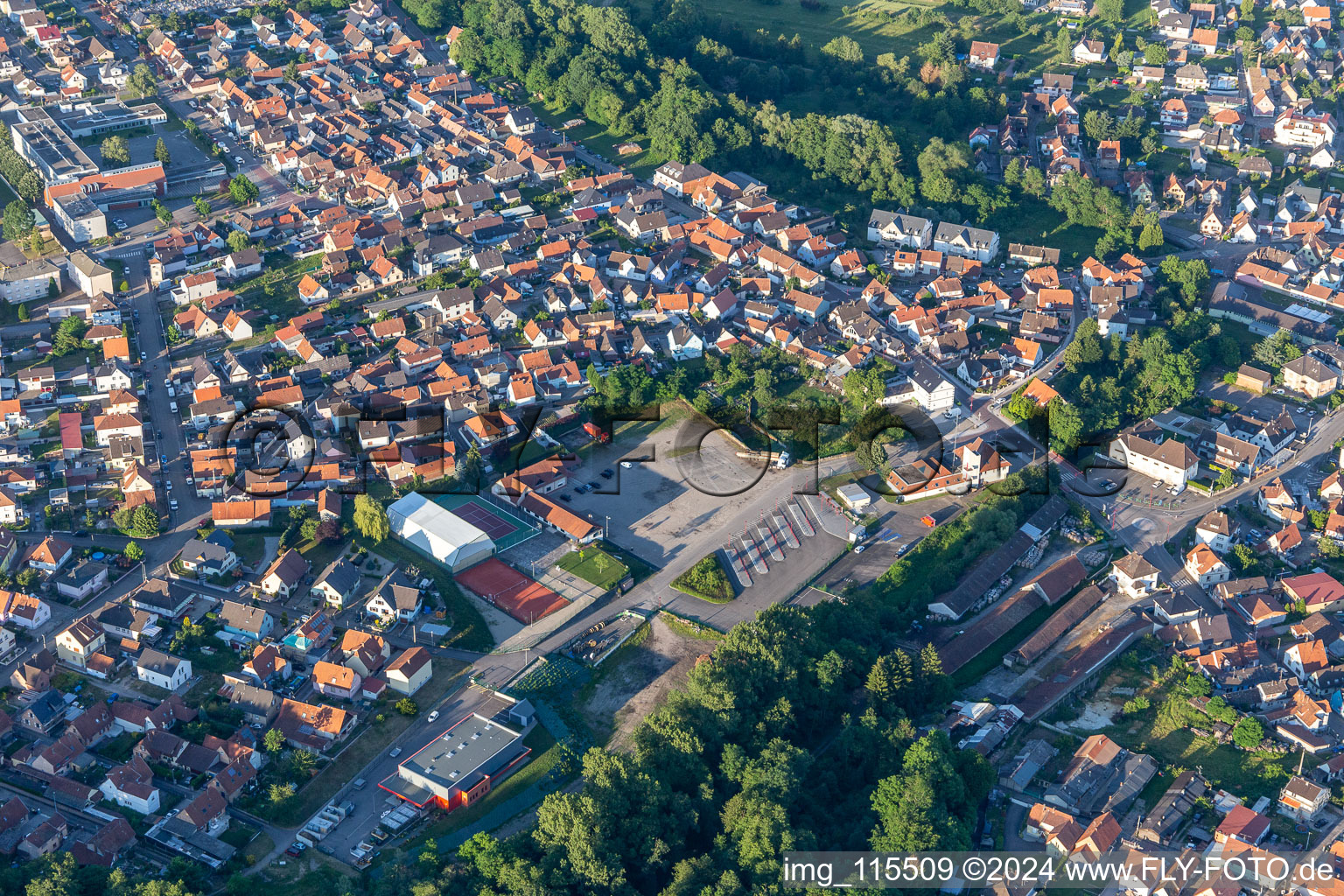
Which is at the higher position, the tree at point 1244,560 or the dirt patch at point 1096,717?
the tree at point 1244,560

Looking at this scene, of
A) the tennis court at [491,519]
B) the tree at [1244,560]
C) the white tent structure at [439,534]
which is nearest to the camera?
the white tent structure at [439,534]

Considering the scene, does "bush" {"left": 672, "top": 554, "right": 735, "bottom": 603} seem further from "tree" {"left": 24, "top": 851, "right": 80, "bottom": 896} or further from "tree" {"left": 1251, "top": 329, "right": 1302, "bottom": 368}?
"tree" {"left": 1251, "top": 329, "right": 1302, "bottom": 368}

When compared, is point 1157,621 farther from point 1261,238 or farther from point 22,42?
point 22,42

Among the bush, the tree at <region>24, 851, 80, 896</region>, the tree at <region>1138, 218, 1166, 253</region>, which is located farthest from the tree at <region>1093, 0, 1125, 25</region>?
the tree at <region>24, 851, 80, 896</region>

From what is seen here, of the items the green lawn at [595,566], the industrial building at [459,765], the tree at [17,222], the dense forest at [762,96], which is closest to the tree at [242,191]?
the tree at [17,222]

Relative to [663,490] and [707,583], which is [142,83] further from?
[707,583]

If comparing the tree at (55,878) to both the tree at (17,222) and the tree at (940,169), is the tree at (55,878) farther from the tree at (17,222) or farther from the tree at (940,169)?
the tree at (940,169)

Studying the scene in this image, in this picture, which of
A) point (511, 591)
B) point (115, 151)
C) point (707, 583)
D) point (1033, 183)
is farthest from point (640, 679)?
point (115, 151)
